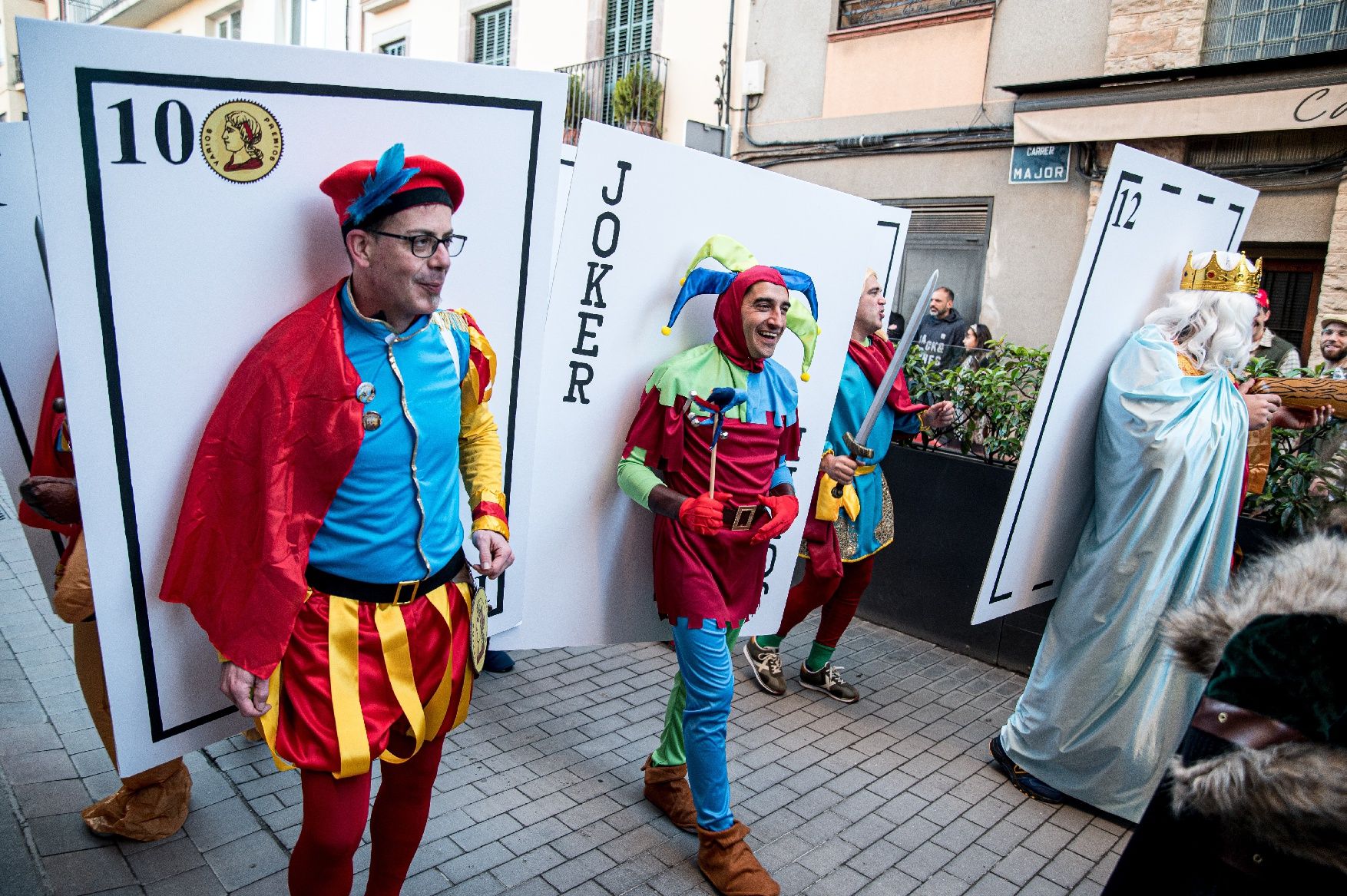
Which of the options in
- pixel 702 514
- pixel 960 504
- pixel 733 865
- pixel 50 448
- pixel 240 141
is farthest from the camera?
pixel 960 504

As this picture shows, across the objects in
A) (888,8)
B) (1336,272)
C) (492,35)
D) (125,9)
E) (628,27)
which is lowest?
(1336,272)

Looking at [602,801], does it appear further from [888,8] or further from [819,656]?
[888,8]

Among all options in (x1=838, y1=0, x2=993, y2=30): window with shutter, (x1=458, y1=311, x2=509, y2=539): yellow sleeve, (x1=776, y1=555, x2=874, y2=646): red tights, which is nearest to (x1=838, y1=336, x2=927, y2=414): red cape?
(x1=776, y1=555, x2=874, y2=646): red tights

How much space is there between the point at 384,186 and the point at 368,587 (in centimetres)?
88

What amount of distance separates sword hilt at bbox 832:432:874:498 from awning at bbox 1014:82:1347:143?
20.7 ft

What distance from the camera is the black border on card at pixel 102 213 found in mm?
1832

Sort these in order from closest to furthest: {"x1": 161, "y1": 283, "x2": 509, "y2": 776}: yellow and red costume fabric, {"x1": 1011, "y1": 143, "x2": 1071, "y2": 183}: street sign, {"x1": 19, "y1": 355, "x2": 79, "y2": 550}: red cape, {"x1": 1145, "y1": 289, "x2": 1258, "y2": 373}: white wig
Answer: {"x1": 161, "y1": 283, "x2": 509, "y2": 776}: yellow and red costume fabric < {"x1": 19, "y1": 355, "x2": 79, "y2": 550}: red cape < {"x1": 1145, "y1": 289, "x2": 1258, "y2": 373}: white wig < {"x1": 1011, "y1": 143, "x2": 1071, "y2": 183}: street sign

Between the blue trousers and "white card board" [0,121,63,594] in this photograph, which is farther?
the blue trousers

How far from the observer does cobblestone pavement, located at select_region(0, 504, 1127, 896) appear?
2.97m

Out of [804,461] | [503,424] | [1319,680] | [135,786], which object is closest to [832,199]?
[804,461]

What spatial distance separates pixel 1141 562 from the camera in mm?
3447

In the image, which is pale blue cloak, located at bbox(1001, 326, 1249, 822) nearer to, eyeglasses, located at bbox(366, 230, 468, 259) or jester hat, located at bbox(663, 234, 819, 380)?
jester hat, located at bbox(663, 234, 819, 380)

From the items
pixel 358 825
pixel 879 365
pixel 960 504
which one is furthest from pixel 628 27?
pixel 358 825

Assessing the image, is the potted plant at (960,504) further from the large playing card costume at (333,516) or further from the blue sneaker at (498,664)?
the large playing card costume at (333,516)
